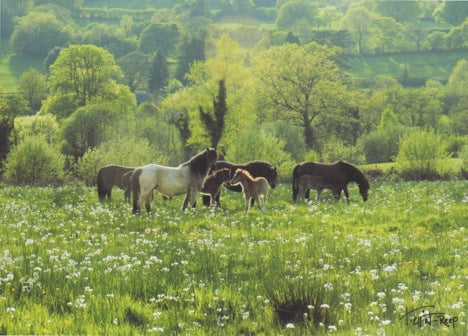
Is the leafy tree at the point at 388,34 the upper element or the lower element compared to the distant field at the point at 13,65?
upper

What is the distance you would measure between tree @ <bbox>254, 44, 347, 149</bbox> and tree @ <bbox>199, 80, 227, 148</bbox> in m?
12.9

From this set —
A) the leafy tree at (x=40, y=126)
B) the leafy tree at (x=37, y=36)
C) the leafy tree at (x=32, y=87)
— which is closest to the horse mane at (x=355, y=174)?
the leafy tree at (x=40, y=126)

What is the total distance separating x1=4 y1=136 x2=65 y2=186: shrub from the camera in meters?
51.6

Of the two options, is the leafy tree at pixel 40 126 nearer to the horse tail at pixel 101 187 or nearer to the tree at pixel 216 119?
the tree at pixel 216 119

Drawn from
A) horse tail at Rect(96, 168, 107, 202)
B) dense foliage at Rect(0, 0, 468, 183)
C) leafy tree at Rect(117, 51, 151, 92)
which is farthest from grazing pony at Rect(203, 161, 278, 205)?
leafy tree at Rect(117, 51, 151, 92)

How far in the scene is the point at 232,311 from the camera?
25.2ft

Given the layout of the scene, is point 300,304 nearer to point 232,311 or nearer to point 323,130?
point 232,311

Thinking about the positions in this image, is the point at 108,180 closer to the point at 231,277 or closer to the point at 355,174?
the point at 355,174

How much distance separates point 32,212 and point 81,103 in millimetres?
76937

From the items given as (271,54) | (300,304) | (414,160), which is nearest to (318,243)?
(300,304)

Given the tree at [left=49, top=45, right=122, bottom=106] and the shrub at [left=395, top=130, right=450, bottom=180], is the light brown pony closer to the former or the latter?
the shrub at [left=395, top=130, right=450, bottom=180]

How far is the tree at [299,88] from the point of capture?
71.1m
